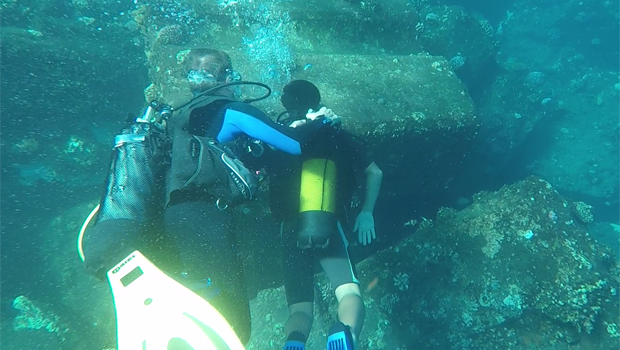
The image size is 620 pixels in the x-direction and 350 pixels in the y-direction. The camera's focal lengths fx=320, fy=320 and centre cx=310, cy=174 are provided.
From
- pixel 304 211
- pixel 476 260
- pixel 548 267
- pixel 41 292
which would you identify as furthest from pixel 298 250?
pixel 41 292

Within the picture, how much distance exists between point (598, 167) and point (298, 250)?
39.5ft

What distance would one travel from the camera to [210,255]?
234 cm

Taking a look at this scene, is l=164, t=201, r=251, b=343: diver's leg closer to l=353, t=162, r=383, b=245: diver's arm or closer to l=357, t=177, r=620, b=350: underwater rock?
l=353, t=162, r=383, b=245: diver's arm

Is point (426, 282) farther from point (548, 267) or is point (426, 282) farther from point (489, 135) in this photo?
point (489, 135)

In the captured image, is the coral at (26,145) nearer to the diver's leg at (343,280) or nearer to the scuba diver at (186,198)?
the scuba diver at (186,198)

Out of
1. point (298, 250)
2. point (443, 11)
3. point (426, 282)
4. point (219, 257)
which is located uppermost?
point (443, 11)

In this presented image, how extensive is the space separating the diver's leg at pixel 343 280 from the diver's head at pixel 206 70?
1.84 m

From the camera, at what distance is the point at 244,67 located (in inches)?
196

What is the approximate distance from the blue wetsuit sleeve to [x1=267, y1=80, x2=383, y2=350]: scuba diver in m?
0.24

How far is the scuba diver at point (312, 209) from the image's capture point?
2.82m

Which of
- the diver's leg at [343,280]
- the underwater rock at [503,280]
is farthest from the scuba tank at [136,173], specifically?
Result: the underwater rock at [503,280]

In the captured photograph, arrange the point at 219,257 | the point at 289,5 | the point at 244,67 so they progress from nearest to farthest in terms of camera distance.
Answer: the point at 219,257, the point at 244,67, the point at 289,5

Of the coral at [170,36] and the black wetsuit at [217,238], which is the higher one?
the coral at [170,36]

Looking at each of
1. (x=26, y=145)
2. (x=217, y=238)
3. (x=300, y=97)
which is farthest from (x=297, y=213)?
(x=26, y=145)
